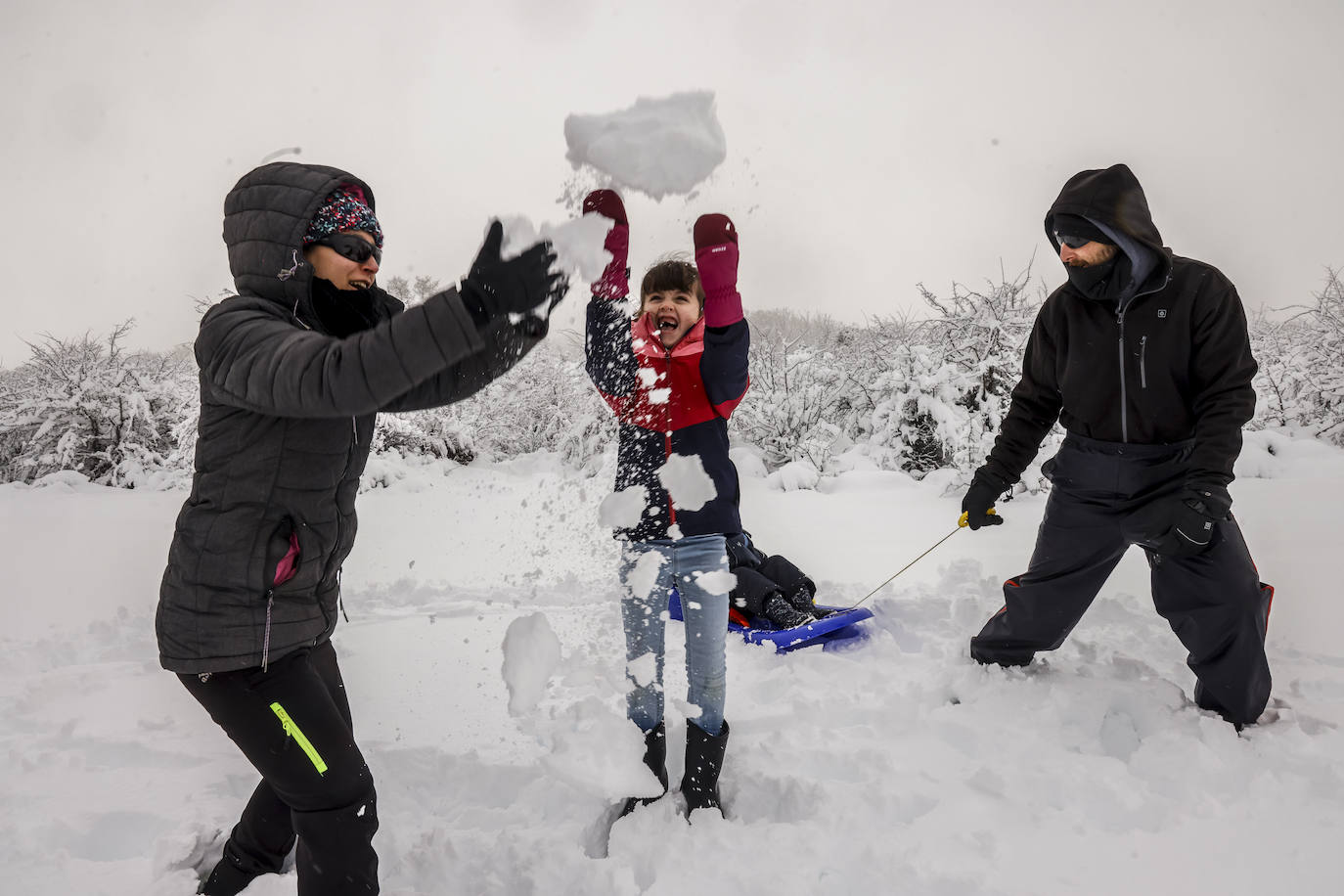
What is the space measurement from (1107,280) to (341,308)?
9.00 feet

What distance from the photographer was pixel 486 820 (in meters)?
2.41

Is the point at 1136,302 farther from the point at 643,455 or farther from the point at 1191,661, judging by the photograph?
the point at 643,455

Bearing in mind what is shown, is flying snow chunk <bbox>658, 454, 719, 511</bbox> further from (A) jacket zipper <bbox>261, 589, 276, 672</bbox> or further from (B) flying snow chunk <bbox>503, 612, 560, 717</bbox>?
(A) jacket zipper <bbox>261, 589, 276, 672</bbox>

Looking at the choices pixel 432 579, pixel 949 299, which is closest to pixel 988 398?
Answer: pixel 949 299

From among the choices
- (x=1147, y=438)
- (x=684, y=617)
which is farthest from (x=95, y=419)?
(x=1147, y=438)

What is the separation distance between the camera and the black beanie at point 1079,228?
276cm

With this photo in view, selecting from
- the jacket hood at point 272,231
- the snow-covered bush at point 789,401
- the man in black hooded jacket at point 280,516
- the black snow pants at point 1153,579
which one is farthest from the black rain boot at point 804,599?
the snow-covered bush at point 789,401

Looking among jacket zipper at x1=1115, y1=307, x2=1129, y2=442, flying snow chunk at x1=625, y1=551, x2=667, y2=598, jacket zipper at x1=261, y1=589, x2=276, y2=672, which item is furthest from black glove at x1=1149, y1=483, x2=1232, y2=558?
jacket zipper at x1=261, y1=589, x2=276, y2=672

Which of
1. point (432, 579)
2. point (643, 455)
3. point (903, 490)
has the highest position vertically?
point (643, 455)

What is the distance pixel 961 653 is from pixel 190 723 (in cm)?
352

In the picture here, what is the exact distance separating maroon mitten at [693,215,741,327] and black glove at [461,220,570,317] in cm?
A: 75

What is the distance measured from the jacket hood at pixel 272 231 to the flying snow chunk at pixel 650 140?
82 cm

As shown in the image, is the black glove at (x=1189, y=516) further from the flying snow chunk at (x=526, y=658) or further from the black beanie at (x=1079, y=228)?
the flying snow chunk at (x=526, y=658)

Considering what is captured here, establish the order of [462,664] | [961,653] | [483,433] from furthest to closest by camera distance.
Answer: [483,433] → [462,664] → [961,653]
